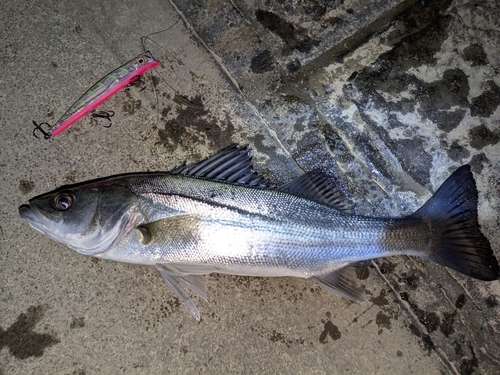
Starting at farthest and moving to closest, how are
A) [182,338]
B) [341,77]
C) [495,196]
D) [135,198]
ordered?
[341,77]
[495,196]
[182,338]
[135,198]

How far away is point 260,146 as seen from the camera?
112 inches

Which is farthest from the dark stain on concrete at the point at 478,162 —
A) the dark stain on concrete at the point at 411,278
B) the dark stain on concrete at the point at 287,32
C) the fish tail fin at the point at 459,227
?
the dark stain on concrete at the point at 287,32

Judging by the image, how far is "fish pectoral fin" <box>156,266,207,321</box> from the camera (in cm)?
238

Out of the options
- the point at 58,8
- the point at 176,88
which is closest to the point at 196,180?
the point at 176,88

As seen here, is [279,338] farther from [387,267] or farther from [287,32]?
[287,32]

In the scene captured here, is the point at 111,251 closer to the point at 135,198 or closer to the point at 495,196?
the point at 135,198

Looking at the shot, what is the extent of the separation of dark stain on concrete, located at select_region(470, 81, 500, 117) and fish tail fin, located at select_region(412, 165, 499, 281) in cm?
92

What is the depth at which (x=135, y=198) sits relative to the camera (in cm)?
229

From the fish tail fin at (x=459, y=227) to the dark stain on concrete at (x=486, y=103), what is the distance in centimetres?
92

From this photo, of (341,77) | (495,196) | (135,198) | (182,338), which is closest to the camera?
(135,198)

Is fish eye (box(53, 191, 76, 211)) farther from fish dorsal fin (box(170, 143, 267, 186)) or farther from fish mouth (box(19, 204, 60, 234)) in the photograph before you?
fish dorsal fin (box(170, 143, 267, 186))

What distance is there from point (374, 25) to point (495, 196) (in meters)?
1.70

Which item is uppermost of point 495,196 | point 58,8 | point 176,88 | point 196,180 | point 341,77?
point 58,8

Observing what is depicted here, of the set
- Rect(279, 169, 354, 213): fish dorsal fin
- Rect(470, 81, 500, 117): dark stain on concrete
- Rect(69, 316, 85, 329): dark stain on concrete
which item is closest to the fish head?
Rect(69, 316, 85, 329): dark stain on concrete
